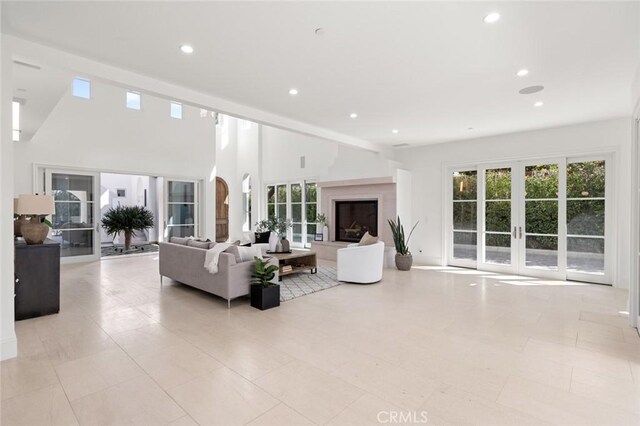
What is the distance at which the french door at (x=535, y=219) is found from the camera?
5570mm

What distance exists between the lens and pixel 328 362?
2744mm

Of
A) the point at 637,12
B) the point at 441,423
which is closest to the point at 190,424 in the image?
the point at 441,423

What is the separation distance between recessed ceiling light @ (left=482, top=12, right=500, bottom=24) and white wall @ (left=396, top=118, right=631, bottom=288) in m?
4.33

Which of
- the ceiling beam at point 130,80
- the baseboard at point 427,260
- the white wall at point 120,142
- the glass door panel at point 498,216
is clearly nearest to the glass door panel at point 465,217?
the glass door panel at point 498,216

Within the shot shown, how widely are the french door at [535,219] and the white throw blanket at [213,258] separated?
16.9 feet

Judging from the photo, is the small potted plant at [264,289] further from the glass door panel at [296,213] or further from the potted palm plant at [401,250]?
the glass door panel at [296,213]

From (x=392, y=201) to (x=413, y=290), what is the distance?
262 cm

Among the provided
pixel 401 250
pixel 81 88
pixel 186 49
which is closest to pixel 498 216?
pixel 401 250

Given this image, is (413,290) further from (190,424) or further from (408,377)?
(190,424)

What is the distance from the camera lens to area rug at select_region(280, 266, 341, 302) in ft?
16.1

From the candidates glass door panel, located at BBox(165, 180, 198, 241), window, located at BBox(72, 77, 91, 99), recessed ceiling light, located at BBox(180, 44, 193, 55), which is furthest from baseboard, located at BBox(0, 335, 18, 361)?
window, located at BBox(72, 77, 91, 99)

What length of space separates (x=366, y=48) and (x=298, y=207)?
283 inches

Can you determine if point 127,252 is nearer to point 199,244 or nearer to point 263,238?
point 263,238

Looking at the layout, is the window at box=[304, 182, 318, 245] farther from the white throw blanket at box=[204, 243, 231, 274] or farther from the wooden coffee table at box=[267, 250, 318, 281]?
the white throw blanket at box=[204, 243, 231, 274]
